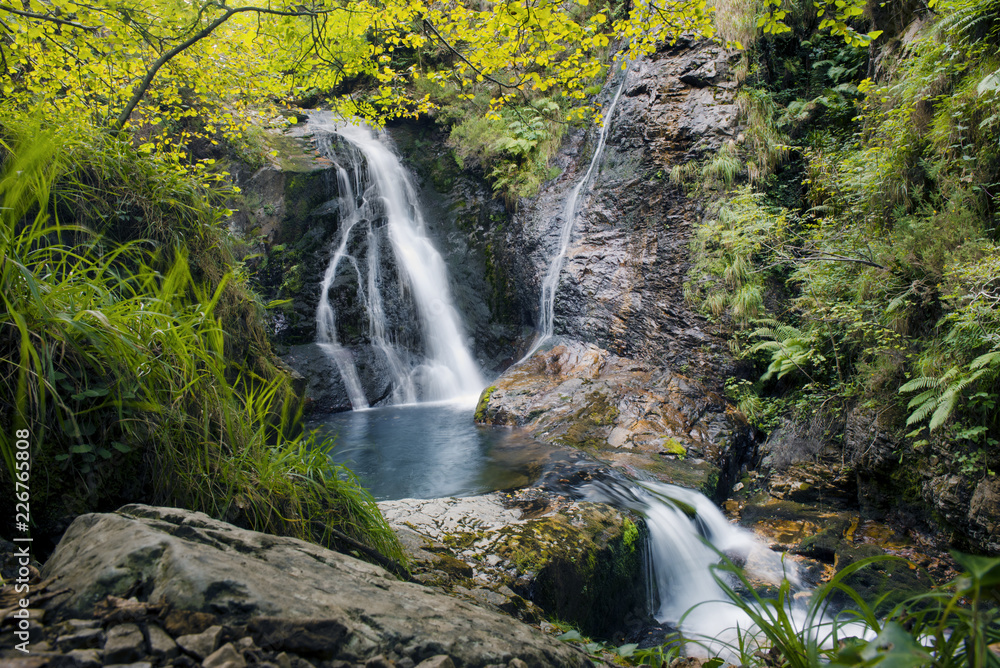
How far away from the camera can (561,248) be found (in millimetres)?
10125

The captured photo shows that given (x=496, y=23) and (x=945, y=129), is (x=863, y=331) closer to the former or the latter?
(x=945, y=129)

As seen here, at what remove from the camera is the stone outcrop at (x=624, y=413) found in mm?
6117

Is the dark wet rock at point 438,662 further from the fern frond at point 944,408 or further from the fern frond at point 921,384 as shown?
the fern frond at point 921,384

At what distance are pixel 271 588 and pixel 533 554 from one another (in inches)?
91.8

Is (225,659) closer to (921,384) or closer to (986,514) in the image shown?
(986,514)

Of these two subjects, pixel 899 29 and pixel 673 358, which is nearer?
pixel 899 29

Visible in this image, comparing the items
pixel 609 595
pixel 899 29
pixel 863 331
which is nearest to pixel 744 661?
pixel 609 595

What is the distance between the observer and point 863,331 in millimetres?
5512

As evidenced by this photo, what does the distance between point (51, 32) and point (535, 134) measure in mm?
8985

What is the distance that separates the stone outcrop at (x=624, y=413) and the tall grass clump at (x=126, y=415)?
14.2ft

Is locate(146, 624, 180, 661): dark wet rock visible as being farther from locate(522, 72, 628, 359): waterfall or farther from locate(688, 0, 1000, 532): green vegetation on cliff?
locate(522, 72, 628, 359): waterfall

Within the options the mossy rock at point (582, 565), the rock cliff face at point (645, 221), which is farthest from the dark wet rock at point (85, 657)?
the rock cliff face at point (645, 221)

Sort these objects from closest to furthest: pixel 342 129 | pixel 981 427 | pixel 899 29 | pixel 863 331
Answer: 1. pixel 981 427
2. pixel 863 331
3. pixel 899 29
4. pixel 342 129

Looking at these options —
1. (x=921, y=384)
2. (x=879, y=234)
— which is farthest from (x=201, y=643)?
(x=879, y=234)
